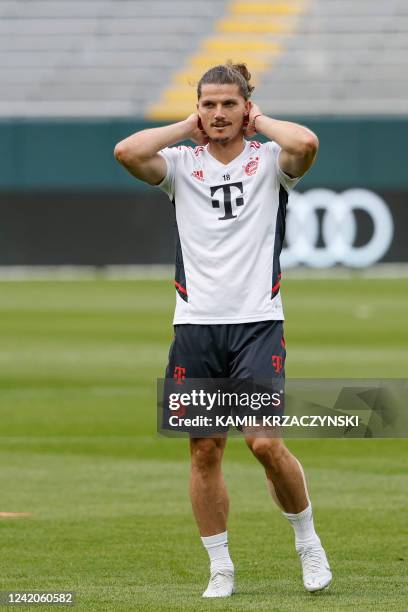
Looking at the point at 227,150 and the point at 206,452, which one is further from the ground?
the point at 227,150

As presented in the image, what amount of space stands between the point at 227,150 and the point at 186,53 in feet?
102

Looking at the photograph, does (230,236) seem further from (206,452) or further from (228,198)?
(206,452)

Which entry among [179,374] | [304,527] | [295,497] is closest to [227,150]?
[179,374]

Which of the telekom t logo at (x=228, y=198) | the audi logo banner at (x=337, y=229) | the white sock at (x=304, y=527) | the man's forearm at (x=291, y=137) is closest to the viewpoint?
the man's forearm at (x=291, y=137)

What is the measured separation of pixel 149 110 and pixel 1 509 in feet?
90.4

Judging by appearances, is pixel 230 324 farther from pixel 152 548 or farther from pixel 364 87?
pixel 364 87

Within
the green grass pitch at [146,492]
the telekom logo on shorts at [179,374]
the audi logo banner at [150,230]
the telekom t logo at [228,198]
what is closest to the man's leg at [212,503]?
the green grass pitch at [146,492]

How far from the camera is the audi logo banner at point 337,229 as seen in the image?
3064 cm

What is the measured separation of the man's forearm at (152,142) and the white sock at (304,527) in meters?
1.64

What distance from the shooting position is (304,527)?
6.34 m

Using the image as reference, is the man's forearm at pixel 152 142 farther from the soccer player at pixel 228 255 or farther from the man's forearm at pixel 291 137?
the man's forearm at pixel 291 137

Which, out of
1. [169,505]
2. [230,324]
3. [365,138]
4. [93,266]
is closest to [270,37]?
[365,138]

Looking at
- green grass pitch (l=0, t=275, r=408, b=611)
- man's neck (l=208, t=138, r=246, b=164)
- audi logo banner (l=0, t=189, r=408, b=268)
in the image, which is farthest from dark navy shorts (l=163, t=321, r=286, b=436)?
audi logo banner (l=0, t=189, r=408, b=268)

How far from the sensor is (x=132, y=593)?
6230mm
